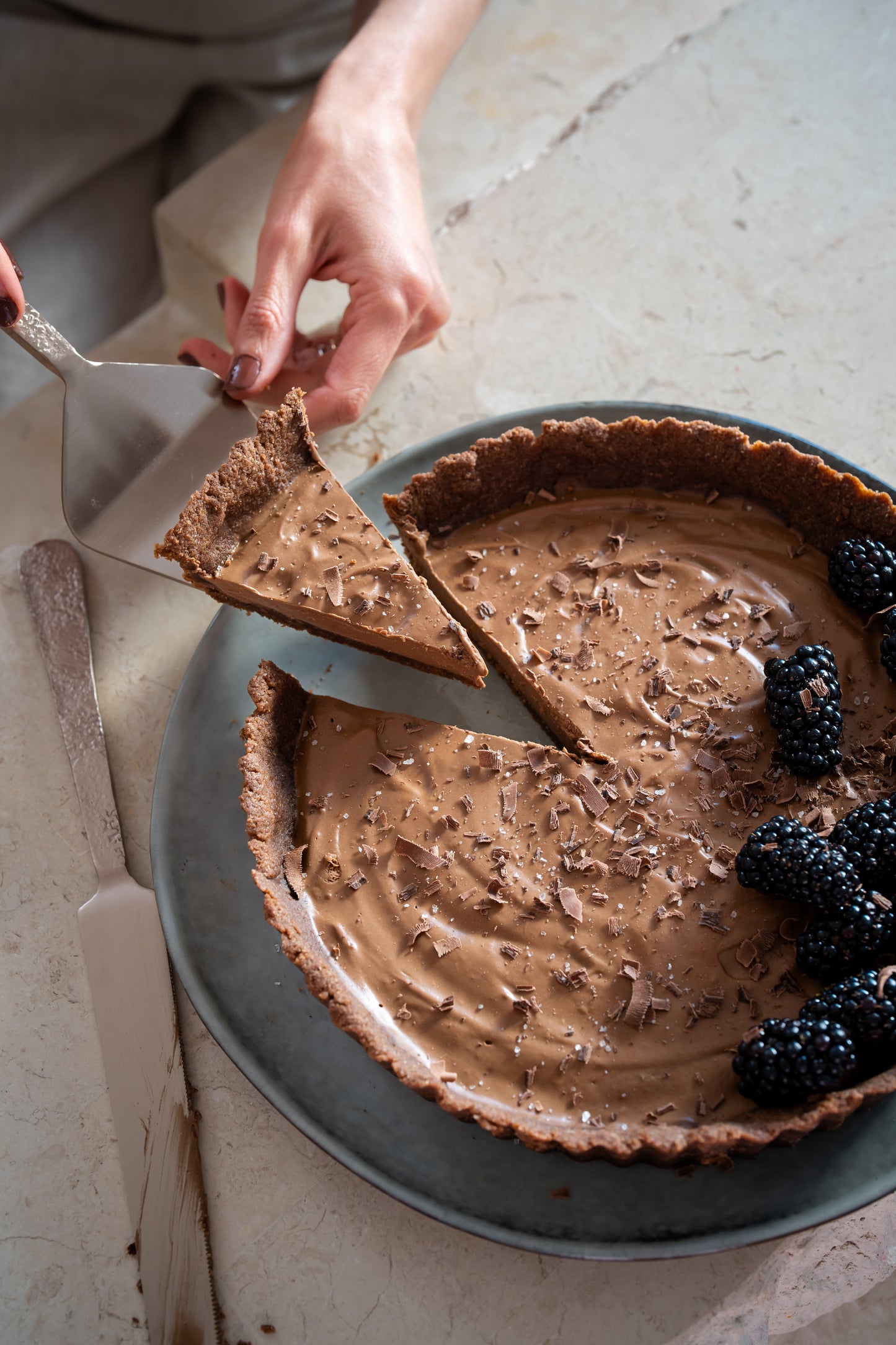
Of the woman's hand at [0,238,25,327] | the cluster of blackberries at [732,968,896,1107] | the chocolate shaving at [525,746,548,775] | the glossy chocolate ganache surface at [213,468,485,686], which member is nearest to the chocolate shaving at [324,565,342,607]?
the glossy chocolate ganache surface at [213,468,485,686]

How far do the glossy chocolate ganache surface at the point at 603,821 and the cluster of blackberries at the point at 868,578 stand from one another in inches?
3.4

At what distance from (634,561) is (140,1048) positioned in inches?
76.1

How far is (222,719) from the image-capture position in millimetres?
2879

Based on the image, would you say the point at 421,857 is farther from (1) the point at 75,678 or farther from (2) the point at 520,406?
(2) the point at 520,406

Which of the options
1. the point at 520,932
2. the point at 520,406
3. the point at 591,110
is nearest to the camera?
the point at 520,932

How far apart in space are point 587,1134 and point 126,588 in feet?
7.37

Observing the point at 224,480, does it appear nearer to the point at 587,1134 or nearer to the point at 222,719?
the point at 222,719

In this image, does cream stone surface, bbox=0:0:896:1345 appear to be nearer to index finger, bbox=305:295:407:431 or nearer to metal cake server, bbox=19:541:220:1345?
metal cake server, bbox=19:541:220:1345

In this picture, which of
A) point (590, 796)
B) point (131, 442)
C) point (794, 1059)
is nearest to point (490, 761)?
point (590, 796)

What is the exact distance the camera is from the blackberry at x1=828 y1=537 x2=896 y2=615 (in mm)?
2625

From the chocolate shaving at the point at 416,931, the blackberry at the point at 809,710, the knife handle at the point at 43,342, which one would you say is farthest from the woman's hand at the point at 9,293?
the blackberry at the point at 809,710

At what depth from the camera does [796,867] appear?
217 centimetres

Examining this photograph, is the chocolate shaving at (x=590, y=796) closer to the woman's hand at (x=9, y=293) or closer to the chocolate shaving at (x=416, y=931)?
the chocolate shaving at (x=416, y=931)

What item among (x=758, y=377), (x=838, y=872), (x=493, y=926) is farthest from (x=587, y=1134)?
(x=758, y=377)
